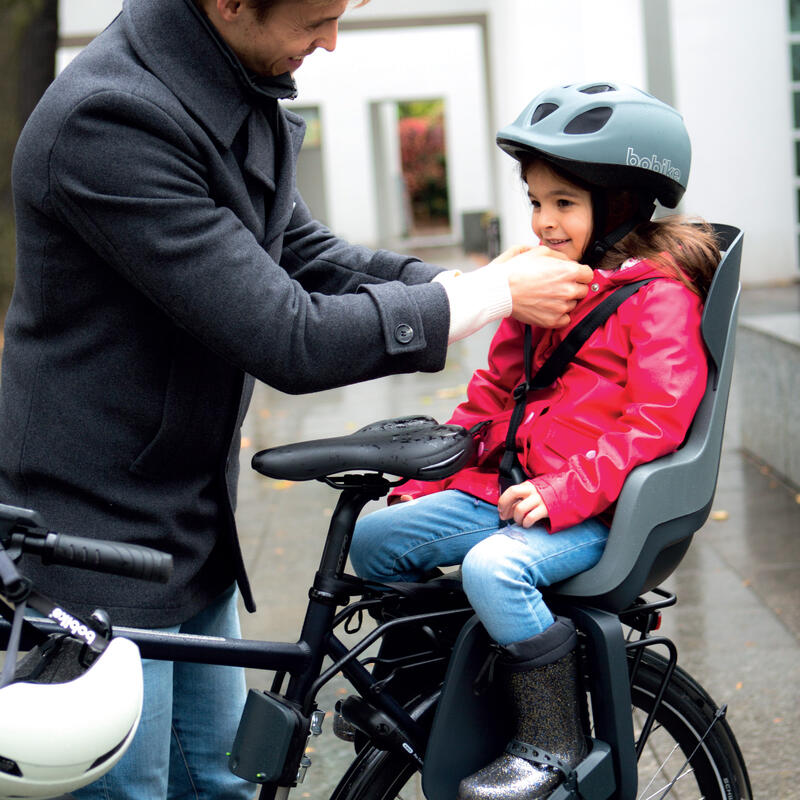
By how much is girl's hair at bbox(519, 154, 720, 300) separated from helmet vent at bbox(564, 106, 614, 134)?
0.38ft

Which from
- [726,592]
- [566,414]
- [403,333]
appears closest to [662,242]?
[566,414]

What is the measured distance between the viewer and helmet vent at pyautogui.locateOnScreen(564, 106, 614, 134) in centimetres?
227

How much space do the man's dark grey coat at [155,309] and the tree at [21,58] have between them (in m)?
10.1

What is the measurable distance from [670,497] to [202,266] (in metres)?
0.89

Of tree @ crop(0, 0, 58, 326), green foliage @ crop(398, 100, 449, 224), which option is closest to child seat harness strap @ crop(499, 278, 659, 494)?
tree @ crop(0, 0, 58, 326)

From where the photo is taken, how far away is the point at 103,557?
1.57 metres

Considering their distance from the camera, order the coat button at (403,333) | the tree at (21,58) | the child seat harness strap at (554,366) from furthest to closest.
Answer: the tree at (21,58) → the child seat harness strap at (554,366) → the coat button at (403,333)

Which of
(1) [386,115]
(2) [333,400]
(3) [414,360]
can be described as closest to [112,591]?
(3) [414,360]

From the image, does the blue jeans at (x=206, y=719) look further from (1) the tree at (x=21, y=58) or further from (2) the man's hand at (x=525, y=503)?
(1) the tree at (x=21, y=58)

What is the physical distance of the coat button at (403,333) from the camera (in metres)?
1.93

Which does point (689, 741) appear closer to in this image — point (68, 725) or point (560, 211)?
point (560, 211)

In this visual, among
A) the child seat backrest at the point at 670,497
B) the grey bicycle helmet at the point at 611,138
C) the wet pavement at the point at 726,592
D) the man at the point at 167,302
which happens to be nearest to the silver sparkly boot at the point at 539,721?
the child seat backrest at the point at 670,497

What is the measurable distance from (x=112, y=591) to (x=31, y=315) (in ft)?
1.58

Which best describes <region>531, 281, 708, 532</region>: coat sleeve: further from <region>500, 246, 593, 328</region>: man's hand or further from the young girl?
<region>500, 246, 593, 328</region>: man's hand
